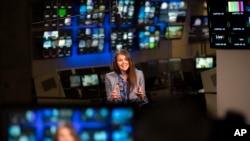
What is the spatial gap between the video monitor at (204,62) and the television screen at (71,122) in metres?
9.59

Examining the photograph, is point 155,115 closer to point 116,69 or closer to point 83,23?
point 116,69

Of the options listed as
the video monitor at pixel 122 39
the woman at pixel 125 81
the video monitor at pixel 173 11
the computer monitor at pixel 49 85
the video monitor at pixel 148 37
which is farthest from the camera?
the video monitor at pixel 173 11

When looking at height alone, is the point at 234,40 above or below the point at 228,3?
below

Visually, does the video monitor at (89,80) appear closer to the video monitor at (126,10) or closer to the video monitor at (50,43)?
the video monitor at (50,43)

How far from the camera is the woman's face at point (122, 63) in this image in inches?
200

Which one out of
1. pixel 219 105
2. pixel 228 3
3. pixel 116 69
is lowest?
pixel 219 105

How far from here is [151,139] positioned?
4.56 ft

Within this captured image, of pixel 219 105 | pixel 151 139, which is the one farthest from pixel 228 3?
pixel 151 139

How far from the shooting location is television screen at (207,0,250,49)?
6.16 m

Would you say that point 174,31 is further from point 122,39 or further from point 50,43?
point 50,43

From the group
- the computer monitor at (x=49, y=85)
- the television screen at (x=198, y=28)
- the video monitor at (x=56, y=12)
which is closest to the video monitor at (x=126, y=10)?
the video monitor at (x=56, y=12)

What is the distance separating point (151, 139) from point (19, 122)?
421mm

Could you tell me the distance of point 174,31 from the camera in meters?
11.9

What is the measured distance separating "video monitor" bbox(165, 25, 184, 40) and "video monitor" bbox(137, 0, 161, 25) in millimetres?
421
